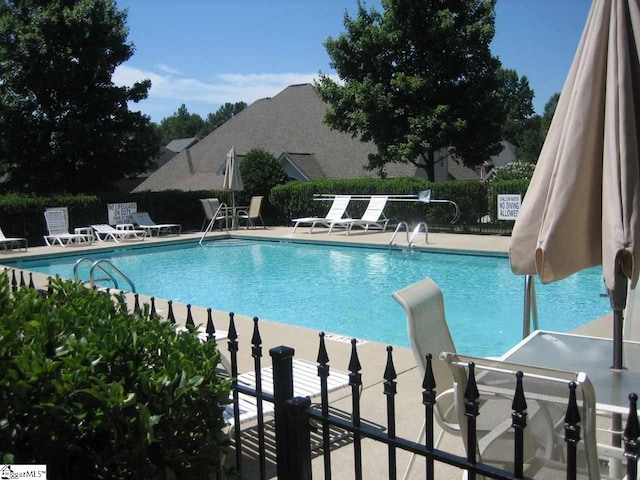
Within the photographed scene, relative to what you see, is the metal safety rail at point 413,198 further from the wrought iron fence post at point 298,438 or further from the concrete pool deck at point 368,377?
the wrought iron fence post at point 298,438

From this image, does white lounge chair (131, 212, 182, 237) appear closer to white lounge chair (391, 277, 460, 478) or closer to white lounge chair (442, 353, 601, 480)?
white lounge chair (391, 277, 460, 478)

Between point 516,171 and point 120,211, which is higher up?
point 516,171

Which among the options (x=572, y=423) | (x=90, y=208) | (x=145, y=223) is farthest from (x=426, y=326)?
(x=90, y=208)

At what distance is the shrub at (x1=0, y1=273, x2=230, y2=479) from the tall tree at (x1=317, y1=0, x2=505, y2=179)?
18.6 metres

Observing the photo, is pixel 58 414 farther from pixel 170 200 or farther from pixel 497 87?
pixel 497 87

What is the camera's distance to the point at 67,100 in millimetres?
22672

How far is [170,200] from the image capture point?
66.3ft

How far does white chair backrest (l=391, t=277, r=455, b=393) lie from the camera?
294cm

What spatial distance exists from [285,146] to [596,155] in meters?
29.3

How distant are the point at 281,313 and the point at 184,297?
88.0 inches

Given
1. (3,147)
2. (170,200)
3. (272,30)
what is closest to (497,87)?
(272,30)

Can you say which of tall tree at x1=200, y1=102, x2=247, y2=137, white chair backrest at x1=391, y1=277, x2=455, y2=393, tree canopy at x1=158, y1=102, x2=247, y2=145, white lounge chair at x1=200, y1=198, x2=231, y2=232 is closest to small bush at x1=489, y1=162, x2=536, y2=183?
white lounge chair at x1=200, y1=198, x2=231, y2=232

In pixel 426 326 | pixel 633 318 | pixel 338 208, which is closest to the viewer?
pixel 426 326

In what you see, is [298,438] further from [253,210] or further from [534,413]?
[253,210]
